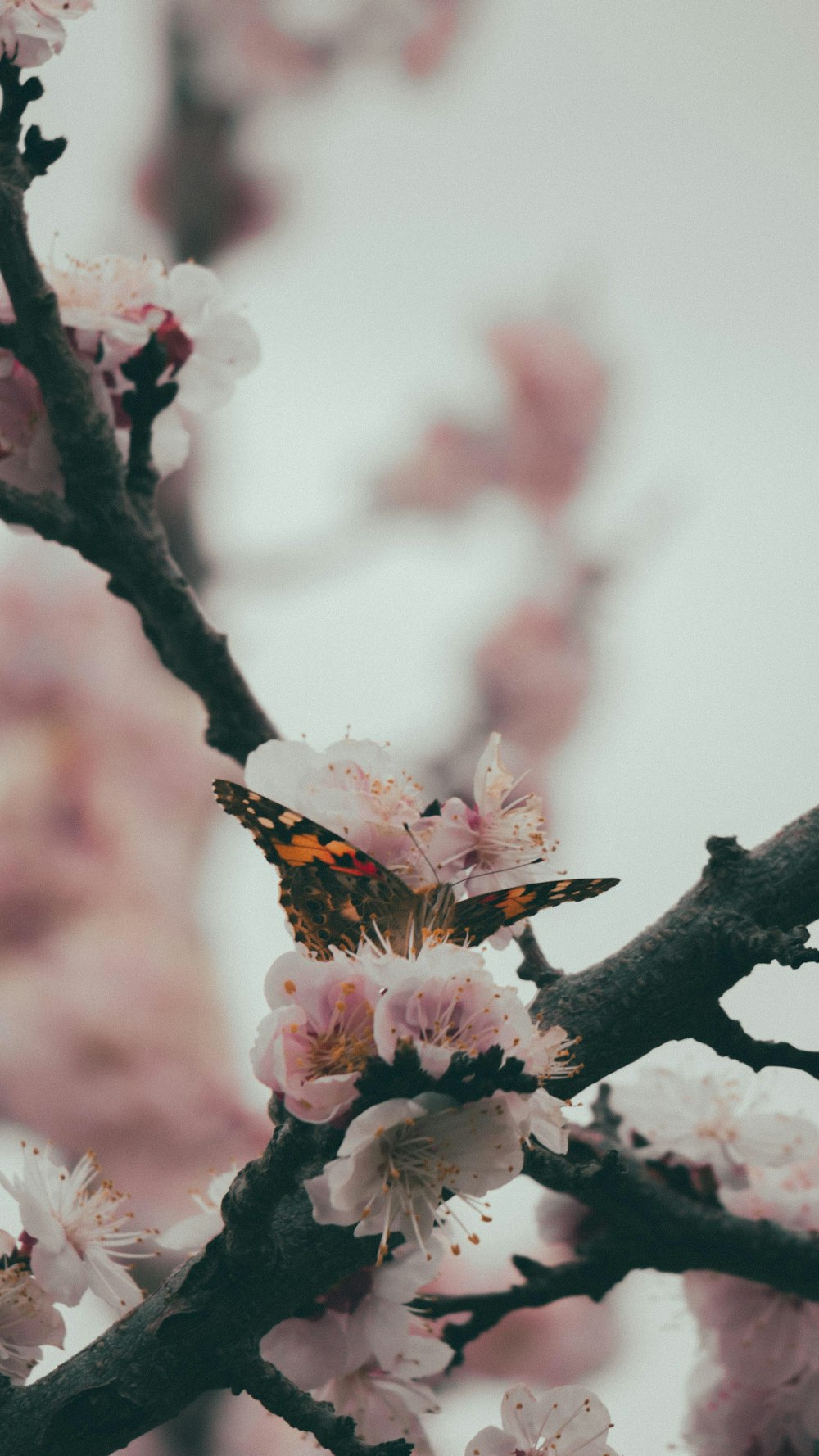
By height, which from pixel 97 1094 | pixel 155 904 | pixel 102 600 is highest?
pixel 102 600

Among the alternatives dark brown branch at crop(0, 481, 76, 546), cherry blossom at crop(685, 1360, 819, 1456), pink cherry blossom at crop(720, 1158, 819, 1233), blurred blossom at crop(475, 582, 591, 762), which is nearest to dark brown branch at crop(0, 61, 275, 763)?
dark brown branch at crop(0, 481, 76, 546)

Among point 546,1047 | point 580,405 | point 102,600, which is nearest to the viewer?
point 546,1047

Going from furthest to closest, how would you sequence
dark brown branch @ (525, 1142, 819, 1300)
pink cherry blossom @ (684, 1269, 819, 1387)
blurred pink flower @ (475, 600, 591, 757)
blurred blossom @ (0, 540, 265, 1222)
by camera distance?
blurred pink flower @ (475, 600, 591, 757) → blurred blossom @ (0, 540, 265, 1222) → pink cherry blossom @ (684, 1269, 819, 1387) → dark brown branch @ (525, 1142, 819, 1300)

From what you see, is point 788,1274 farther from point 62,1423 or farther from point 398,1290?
point 62,1423

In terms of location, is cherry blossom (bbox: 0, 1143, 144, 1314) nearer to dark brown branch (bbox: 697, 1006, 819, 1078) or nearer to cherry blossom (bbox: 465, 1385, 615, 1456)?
cherry blossom (bbox: 465, 1385, 615, 1456)

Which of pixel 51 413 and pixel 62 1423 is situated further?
pixel 51 413

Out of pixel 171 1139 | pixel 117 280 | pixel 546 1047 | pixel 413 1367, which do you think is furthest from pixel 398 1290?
pixel 171 1139

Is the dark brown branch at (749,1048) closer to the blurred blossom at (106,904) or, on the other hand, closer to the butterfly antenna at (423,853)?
the butterfly antenna at (423,853)
